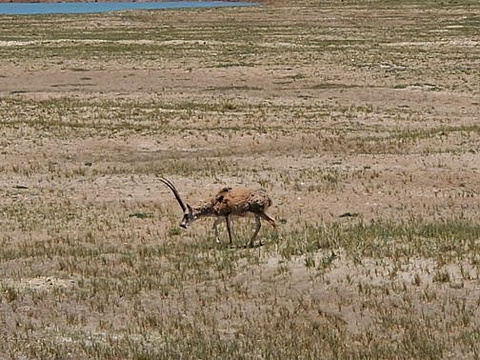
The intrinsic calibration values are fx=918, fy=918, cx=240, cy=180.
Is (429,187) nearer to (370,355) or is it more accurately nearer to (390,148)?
(390,148)

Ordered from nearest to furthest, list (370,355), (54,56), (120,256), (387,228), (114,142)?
(370,355) → (120,256) → (387,228) → (114,142) → (54,56)

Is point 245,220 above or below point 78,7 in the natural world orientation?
above

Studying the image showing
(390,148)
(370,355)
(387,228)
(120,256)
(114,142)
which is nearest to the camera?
(370,355)

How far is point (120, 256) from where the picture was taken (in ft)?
47.1

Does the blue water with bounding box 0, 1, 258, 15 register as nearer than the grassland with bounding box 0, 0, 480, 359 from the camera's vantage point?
No

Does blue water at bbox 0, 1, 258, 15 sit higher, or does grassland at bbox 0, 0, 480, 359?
grassland at bbox 0, 0, 480, 359

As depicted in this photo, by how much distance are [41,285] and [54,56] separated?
4354cm

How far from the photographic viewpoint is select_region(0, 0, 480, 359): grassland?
1047 centimetres

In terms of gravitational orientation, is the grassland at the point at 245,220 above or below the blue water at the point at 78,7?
above

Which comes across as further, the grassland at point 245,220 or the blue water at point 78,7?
the blue water at point 78,7

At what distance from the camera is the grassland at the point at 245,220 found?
1047 centimetres

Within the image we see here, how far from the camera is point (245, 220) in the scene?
18047mm

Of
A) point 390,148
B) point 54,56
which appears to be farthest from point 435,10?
point 390,148

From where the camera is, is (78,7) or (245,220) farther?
(78,7)
